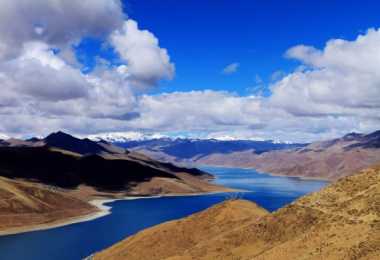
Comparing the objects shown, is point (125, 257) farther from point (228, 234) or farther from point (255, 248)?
point (255, 248)

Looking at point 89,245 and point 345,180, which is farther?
point 89,245

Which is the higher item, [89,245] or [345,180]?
[345,180]

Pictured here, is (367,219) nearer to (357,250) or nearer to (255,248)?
(357,250)

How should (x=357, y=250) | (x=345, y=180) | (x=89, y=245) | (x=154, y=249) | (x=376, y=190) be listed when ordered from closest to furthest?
(x=357, y=250)
(x=376, y=190)
(x=345, y=180)
(x=154, y=249)
(x=89, y=245)

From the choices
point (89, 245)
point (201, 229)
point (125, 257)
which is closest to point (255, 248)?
point (201, 229)

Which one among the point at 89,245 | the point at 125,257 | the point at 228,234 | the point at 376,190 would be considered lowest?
the point at 89,245

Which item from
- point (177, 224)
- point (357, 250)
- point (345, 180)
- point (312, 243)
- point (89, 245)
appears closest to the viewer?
point (357, 250)
